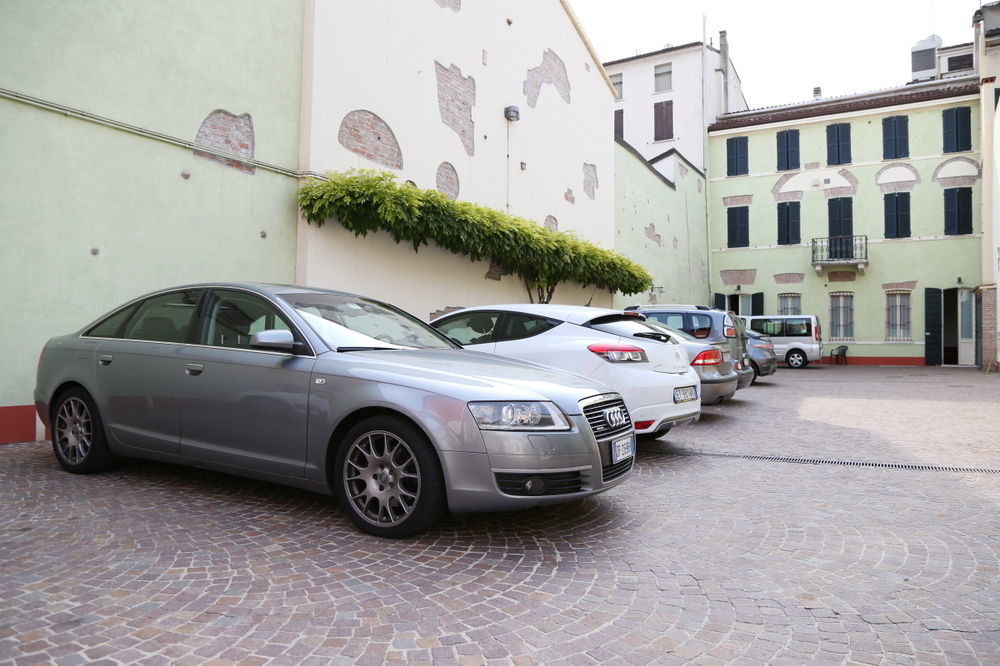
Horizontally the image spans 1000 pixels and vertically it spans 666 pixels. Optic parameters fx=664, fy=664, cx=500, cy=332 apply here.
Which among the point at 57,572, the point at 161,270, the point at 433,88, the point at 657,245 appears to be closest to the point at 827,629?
the point at 57,572

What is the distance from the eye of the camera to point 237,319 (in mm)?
4477

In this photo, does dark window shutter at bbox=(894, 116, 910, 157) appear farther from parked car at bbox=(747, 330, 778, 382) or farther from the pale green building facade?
parked car at bbox=(747, 330, 778, 382)

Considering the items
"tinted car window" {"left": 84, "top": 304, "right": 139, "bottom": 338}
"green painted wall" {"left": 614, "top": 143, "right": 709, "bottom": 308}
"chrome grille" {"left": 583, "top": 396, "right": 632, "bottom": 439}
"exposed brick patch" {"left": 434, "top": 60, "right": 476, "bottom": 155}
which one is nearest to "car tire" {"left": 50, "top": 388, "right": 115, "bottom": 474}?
"tinted car window" {"left": 84, "top": 304, "right": 139, "bottom": 338}

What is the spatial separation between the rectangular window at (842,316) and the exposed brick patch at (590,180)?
14889 millimetres

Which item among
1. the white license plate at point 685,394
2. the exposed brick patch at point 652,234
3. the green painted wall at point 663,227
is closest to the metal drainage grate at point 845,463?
the white license plate at point 685,394

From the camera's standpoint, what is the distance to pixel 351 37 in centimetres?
1012

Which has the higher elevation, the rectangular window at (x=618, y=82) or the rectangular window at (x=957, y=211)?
the rectangular window at (x=618, y=82)

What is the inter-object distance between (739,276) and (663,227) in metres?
7.12

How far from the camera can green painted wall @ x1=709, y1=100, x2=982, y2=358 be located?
2645 cm

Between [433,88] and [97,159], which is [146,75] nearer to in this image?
[97,159]

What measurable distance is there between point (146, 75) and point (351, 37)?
11.6ft

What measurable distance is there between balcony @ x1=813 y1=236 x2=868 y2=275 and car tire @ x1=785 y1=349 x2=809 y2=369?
6.62m

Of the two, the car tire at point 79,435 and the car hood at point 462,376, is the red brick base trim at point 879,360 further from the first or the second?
the car tire at point 79,435

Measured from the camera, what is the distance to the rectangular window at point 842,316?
27906mm
